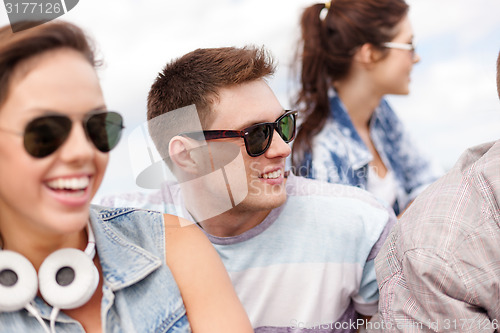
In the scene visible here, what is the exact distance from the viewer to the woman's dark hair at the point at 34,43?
0.78 meters

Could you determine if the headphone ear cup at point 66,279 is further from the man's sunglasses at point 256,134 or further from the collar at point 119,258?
the man's sunglasses at point 256,134

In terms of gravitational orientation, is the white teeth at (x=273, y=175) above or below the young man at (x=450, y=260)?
above

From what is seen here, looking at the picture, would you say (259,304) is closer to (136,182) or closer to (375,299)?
(375,299)

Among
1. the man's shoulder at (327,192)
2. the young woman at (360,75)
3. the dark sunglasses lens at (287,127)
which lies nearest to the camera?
the dark sunglasses lens at (287,127)

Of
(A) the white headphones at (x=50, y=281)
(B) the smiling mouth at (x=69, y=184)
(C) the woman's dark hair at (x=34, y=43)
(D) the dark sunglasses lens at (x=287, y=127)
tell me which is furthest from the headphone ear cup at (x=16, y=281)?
(D) the dark sunglasses lens at (x=287, y=127)

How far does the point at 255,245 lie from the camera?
1441 millimetres

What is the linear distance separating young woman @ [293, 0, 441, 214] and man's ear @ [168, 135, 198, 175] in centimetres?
120

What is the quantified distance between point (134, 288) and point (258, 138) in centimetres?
48

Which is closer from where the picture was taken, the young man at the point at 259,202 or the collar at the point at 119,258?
the collar at the point at 119,258

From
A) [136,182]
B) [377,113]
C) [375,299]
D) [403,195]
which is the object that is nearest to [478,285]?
[375,299]

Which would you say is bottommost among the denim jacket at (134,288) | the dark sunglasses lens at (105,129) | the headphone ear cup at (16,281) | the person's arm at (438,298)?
the person's arm at (438,298)

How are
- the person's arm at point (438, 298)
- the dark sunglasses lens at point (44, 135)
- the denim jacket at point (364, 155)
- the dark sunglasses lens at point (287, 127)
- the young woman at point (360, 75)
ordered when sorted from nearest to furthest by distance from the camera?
the dark sunglasses lens at point (44, 135), the person's arm at point (438, 298), the dark sunglasses lens at point (287, 127), the denim jacket at point (364, 155), the young woman at point (360, 75)

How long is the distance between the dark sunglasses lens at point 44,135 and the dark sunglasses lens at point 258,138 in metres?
0.55

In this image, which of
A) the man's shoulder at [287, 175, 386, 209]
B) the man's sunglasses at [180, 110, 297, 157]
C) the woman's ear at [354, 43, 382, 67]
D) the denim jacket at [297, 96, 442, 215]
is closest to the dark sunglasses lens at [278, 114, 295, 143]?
the man's sunglasses at [180, 110, 297, 157]
